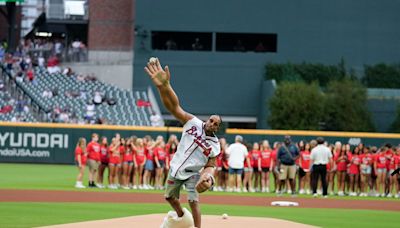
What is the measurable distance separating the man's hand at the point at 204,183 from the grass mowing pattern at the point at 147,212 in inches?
194

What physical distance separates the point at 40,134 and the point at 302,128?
16.4 metres

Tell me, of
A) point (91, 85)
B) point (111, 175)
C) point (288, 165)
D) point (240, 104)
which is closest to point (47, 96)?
point (91, 85)

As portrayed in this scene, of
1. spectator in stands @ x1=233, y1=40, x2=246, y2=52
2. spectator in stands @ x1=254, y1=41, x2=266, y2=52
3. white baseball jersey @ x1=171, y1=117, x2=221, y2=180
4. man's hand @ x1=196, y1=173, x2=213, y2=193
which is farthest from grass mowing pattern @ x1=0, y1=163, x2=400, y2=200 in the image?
spectator in stands @ x1=254, y1=41, x2=266, y2=52

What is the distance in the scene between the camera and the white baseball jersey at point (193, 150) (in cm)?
1506

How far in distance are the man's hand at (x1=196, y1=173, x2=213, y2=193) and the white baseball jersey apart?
514mm

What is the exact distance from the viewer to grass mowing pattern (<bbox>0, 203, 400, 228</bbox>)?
1996 centimetres

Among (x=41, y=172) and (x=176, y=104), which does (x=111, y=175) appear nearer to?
(x=41, y=172)

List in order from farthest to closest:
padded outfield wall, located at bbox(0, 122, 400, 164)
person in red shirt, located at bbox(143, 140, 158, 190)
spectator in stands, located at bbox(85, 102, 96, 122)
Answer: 1. spectator in stands, located at bbox(85, 102, 96, 122)
2. padded outfield wall, located at bbox(0, 122, 400, 164)
3. person in red shirt, located at bbox(143, 140, 158, 190)

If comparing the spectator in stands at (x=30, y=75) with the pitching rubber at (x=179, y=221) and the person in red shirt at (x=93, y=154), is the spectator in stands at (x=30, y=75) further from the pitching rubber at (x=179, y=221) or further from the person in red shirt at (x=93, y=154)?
the pitching rubber at (x=179, y=221)

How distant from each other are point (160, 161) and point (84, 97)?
22.5 metres

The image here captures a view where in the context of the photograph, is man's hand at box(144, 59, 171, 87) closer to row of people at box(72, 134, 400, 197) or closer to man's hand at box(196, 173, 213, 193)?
man's hand at box(196, 173, 213, 193)

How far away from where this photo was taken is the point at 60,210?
22.3 m

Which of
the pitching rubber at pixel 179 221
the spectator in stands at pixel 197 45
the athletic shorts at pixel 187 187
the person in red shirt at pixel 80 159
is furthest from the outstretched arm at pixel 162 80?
the spectator in stands at pixel 197 45

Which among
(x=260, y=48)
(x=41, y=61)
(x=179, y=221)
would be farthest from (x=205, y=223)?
(x=260, y=48)
